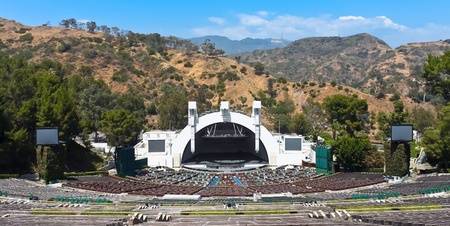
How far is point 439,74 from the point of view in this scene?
261 feet

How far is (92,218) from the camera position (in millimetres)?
37250

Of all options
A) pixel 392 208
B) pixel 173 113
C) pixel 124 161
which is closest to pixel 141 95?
pixel 173 113

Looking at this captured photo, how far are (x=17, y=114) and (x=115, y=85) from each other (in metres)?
73.5

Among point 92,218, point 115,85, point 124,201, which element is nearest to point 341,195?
point 124,201

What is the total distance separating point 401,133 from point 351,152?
26.4 feet

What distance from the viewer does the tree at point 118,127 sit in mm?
83750

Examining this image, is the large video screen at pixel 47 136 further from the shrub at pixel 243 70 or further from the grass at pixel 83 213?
the shrub at pixel 243 70

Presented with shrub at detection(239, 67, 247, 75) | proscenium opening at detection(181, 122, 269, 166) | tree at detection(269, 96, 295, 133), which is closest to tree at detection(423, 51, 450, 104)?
proscenium opening at detection(181, 122, 269, 166)

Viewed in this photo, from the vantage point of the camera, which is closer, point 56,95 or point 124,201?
point 124,201

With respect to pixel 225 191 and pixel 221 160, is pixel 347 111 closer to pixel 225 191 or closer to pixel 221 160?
pixel 221 160

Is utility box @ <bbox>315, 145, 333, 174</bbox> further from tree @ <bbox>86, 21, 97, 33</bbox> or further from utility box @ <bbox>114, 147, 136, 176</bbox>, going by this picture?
tree @ <bbox>86, 21, 97, 33</bbox>

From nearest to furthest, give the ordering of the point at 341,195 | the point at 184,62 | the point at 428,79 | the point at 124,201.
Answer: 1. the point at 124,201
2. the point at 341,195
3. the point at 428,79
4. the point at 184,62

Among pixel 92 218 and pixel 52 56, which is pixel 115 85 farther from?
pixel 92 218

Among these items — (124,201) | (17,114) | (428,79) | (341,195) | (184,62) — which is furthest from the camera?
(184,62)
